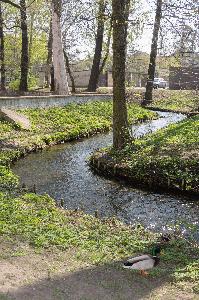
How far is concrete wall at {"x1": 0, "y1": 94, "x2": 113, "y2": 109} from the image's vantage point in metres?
23.4

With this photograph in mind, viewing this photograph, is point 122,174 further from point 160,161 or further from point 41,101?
point 41,101

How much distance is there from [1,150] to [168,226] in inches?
333

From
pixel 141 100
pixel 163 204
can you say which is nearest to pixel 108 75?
pixel 141 100

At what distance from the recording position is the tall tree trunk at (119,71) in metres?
15.4

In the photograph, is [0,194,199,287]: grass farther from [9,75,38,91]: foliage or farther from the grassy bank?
[9,75,38,91]: foliage

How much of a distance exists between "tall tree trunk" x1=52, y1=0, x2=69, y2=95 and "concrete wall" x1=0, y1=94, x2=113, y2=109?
1416 millimetres

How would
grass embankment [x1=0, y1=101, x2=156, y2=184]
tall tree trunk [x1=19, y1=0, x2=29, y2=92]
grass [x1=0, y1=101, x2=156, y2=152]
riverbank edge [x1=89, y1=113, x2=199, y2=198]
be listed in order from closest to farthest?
riverbank edge [x1=89, y1=113, x2=199, y2=198] → grass embankment [x1=0, y1=101, x2=156, y2=184] → grass [x1=0, y1=101, x2=156, y2=152] → tall tree trunk [x1=19, y1=0, x2=29, y2=92]

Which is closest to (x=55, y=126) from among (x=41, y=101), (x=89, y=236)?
(x=41, y=101)

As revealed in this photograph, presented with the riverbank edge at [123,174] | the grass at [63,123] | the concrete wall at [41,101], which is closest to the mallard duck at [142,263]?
the riverbank edge at [123,174]

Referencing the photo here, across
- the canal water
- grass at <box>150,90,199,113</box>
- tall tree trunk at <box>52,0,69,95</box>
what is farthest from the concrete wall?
grass at <box>150,90,199,113</box>

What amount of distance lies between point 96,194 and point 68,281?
6183 millimetres

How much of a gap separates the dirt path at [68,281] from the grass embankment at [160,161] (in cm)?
590

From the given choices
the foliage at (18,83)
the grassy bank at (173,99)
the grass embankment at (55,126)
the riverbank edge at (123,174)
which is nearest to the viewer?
the riverbank edge at (123,174)

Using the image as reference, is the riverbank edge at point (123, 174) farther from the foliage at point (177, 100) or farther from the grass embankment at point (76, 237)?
the foliage at point (177, 100)
